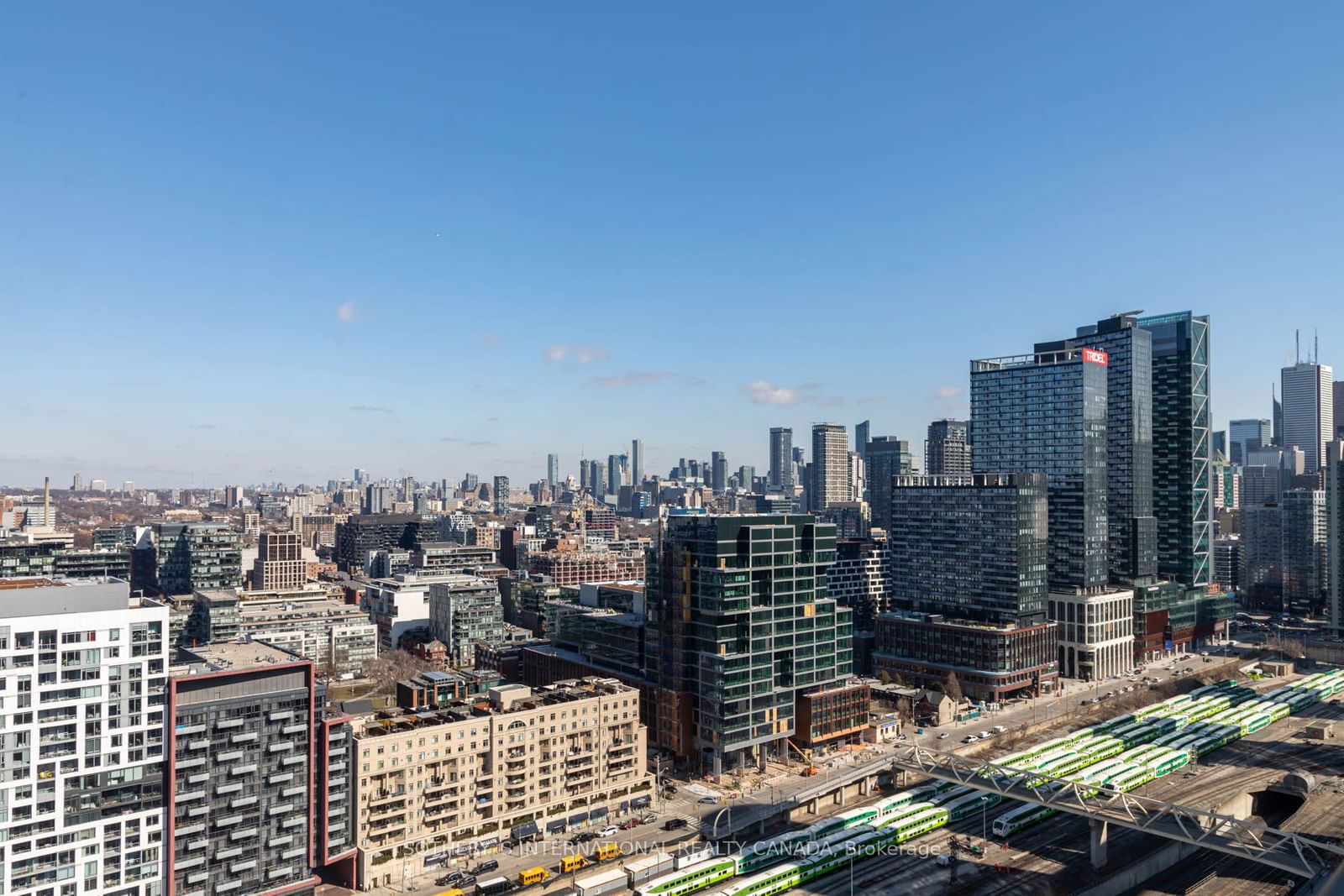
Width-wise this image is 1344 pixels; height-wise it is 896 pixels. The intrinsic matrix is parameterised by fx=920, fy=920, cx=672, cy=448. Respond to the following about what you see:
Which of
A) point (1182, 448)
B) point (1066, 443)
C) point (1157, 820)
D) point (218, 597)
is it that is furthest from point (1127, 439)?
point (218, 597)

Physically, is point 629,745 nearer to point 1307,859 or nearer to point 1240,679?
point 1307,859

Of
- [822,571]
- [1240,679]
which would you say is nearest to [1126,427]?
[1240,679]

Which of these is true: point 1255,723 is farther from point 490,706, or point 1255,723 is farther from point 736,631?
point 490,706

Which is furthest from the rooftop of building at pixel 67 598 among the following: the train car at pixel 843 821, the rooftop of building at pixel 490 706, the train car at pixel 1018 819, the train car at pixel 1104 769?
the train car at pixel 1104 769

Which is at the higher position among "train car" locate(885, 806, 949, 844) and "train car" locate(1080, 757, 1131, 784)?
"train car" locate(1080, 757, 1131, 784)

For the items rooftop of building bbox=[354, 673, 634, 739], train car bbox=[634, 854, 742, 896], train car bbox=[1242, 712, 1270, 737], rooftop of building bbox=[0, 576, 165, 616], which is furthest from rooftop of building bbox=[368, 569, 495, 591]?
train car bbox=[1242, 712, 1270, 737]

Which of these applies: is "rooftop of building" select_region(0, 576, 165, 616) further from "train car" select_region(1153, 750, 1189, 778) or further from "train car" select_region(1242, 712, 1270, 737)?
"train car" select_region(1242, 712, 1270, 737)

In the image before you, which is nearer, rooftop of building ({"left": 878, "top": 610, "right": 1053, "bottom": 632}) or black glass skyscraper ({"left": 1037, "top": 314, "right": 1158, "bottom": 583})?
rooftop of building ({"left": 878, "top": 610, "right": 1053, "bottom": 632})
